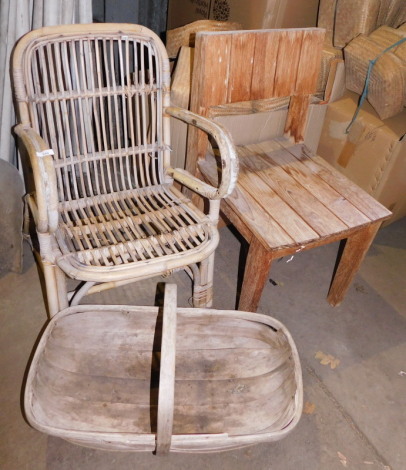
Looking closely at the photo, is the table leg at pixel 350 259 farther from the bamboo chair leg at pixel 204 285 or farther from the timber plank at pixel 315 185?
the bamboo chair leg at pixel 204 285

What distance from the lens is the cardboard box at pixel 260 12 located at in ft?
7.59

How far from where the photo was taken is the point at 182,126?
223cm

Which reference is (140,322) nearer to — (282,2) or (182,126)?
(182,126)

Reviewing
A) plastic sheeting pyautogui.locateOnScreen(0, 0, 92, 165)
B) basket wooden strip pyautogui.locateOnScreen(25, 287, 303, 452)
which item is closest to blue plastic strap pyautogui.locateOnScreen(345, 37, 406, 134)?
basket wooden strip pyautogui.locateOnScreen(25, 287, 303, 452)

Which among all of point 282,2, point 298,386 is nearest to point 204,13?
point 282,2

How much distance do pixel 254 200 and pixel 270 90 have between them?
1.82 ft

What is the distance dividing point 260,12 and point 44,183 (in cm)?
169

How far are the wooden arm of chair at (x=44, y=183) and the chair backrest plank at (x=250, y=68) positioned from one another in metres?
0.77

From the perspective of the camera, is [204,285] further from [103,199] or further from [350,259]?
[350,259]

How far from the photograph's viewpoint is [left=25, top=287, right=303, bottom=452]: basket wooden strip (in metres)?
1.42

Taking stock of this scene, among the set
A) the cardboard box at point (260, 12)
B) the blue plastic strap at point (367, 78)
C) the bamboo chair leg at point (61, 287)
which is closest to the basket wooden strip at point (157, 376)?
the bamboo chair leg at point (61, 287)

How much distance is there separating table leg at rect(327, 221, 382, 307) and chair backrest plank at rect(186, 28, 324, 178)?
73 centimetres

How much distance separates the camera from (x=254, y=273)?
1.70 metres

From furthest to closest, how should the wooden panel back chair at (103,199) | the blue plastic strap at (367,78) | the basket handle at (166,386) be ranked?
the blue plastic strap at (367,78), the wooden panel back chair at (103,199), the basket handle at (166,386)
